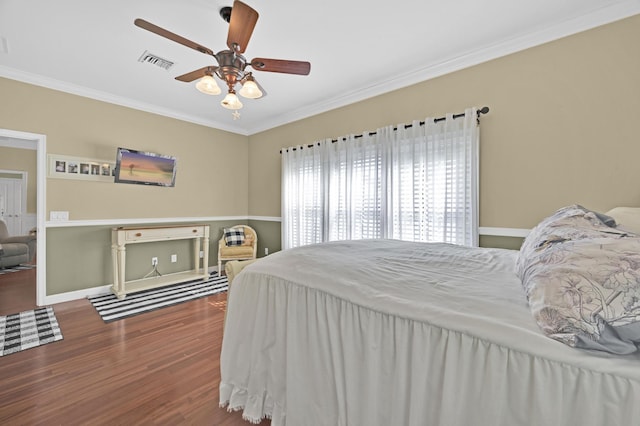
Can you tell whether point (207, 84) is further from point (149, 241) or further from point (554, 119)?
point (554, 119)

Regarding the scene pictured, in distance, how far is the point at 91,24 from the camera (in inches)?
88.4

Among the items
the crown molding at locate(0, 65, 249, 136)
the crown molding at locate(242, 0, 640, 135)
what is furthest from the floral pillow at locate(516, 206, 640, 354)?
the crown molding at locate(0, 65, 249, 136)

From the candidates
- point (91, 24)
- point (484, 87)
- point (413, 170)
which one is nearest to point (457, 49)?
Answer: point (484, 87)

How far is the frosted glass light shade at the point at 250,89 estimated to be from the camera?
2.15m

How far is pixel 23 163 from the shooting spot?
637 centimetres

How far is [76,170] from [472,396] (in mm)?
4636

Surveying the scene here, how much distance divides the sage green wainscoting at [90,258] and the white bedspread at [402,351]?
10.5 ft

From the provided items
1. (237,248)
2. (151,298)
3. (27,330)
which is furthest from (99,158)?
(237,248)

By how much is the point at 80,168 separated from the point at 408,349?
14.5 feet

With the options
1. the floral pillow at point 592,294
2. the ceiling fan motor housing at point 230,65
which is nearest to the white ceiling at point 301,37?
the ceiling fan motor housing at point 230,65

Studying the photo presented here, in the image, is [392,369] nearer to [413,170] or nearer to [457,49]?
[413,170]

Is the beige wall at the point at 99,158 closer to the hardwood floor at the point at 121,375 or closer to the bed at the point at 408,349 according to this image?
the hardwood floor at the point at 121,375

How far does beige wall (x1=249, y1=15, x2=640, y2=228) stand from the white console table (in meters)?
3.62

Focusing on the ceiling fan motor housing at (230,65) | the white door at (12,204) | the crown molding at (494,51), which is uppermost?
the crown molding at (494,51)
